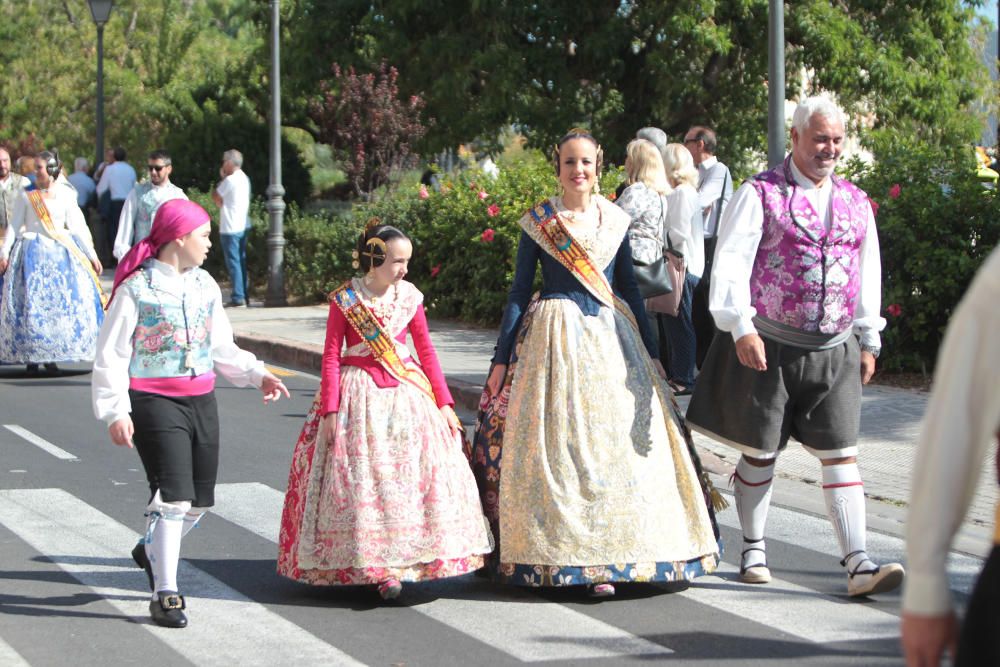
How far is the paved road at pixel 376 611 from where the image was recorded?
537 centimetres

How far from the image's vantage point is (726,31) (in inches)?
787

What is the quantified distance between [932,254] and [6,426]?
6454 millimetres

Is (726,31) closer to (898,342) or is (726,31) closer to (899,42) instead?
(899,42)

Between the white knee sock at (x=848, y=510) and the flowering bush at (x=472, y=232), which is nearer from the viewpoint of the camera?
the white knee sock at (x=848, y=510)

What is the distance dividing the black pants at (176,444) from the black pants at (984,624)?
377 cm

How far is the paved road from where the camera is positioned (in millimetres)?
5367

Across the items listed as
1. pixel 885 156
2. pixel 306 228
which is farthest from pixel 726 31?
pixel 885 156

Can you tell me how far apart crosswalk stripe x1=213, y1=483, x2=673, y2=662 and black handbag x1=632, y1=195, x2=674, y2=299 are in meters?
4.20

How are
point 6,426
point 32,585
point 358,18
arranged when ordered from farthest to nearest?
point 358,18 < point 6,426 < point 32,585

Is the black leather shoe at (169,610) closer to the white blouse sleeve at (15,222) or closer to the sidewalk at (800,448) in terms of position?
the sidewalk at (800,448)

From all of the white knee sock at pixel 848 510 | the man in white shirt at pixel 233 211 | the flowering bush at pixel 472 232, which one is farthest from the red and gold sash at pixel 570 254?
the man in white shirt at pixel 233 211

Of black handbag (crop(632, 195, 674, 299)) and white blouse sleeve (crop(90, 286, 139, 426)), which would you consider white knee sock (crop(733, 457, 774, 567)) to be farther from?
black handbag (crop(632, 195, 674, 299))

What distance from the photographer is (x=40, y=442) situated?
9891 millimetres

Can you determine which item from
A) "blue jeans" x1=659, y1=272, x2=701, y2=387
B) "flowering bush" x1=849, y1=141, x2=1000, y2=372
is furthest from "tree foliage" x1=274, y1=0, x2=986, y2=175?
"blue jeans" x1=659, y1=272, x2=701, y2=387
